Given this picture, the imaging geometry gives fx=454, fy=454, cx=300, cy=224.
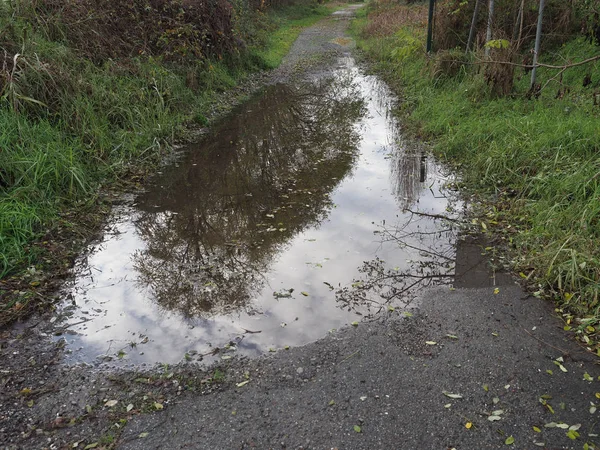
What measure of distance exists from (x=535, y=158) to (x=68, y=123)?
6413 millimetres

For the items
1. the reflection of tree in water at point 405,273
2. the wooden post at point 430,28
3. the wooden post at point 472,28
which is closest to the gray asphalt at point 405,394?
the reflection of tree in water at point 405,273

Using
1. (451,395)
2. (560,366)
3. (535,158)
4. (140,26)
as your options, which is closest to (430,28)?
(535,158)

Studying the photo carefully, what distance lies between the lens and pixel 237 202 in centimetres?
599

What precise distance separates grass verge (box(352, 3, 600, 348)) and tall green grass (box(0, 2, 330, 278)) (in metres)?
4.68

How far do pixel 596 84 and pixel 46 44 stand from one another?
8.87 m

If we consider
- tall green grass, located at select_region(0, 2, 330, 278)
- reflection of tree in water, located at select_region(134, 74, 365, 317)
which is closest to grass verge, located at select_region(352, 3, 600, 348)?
reflection of tree in water, located at select_region(134, 74, 365, 317)

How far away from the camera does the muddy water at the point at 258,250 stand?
3736 millimetres

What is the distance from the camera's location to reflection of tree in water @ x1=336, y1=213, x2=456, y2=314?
4035 millimetres

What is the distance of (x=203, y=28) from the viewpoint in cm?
1109

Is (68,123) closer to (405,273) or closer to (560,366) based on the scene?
(405,273)

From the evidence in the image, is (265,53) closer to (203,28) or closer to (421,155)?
(203,28)

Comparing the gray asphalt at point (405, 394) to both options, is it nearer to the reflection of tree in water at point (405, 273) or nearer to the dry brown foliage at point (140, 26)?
the reflection of tree in water at point (405, 273)

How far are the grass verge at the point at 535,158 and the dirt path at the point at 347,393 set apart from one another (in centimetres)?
48

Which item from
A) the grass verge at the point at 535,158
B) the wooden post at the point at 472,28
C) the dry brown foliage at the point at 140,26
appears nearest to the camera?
the grass verge at the point at 535,158
